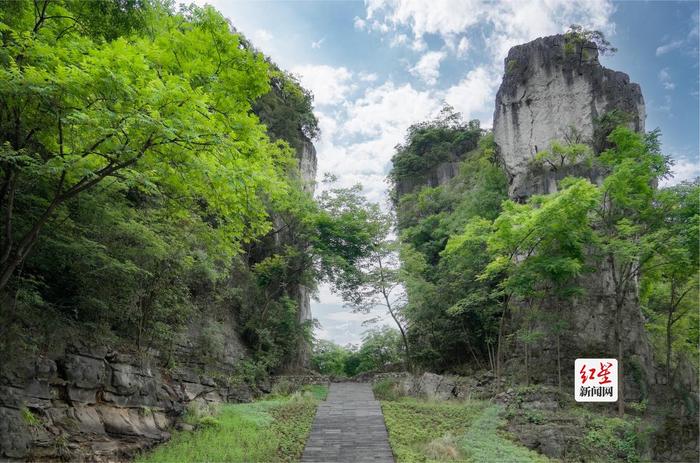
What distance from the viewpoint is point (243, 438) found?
859 cm

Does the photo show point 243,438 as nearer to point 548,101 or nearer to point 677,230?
point 677,230

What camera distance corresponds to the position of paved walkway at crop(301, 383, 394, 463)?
8383 millimetres

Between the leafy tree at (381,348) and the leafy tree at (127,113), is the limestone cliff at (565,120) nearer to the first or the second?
the leafy tree at (381,348)

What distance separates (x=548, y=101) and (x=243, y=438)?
60.5 feet

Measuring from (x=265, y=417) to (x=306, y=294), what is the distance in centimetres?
1215

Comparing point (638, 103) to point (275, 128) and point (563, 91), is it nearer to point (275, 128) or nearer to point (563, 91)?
point (563, 91)

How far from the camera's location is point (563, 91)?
19219mm

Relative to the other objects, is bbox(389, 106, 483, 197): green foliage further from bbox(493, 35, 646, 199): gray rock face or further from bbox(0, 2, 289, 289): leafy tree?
bbox(0, 2, 289, 289): leafy tree

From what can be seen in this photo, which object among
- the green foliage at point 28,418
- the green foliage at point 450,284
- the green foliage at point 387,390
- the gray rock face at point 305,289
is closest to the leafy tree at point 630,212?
the green foliage at point 450,284

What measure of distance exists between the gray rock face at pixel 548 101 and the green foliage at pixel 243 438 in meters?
13.7

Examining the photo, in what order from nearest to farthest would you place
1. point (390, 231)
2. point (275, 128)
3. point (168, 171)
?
point (168, 171) < point (390, 231) < point (275, 128)

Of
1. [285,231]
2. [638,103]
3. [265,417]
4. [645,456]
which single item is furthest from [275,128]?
[645,456]

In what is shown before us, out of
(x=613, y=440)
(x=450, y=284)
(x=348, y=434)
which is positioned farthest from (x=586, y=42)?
(x=348, y=434)

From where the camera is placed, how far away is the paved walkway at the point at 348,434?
8383mm
